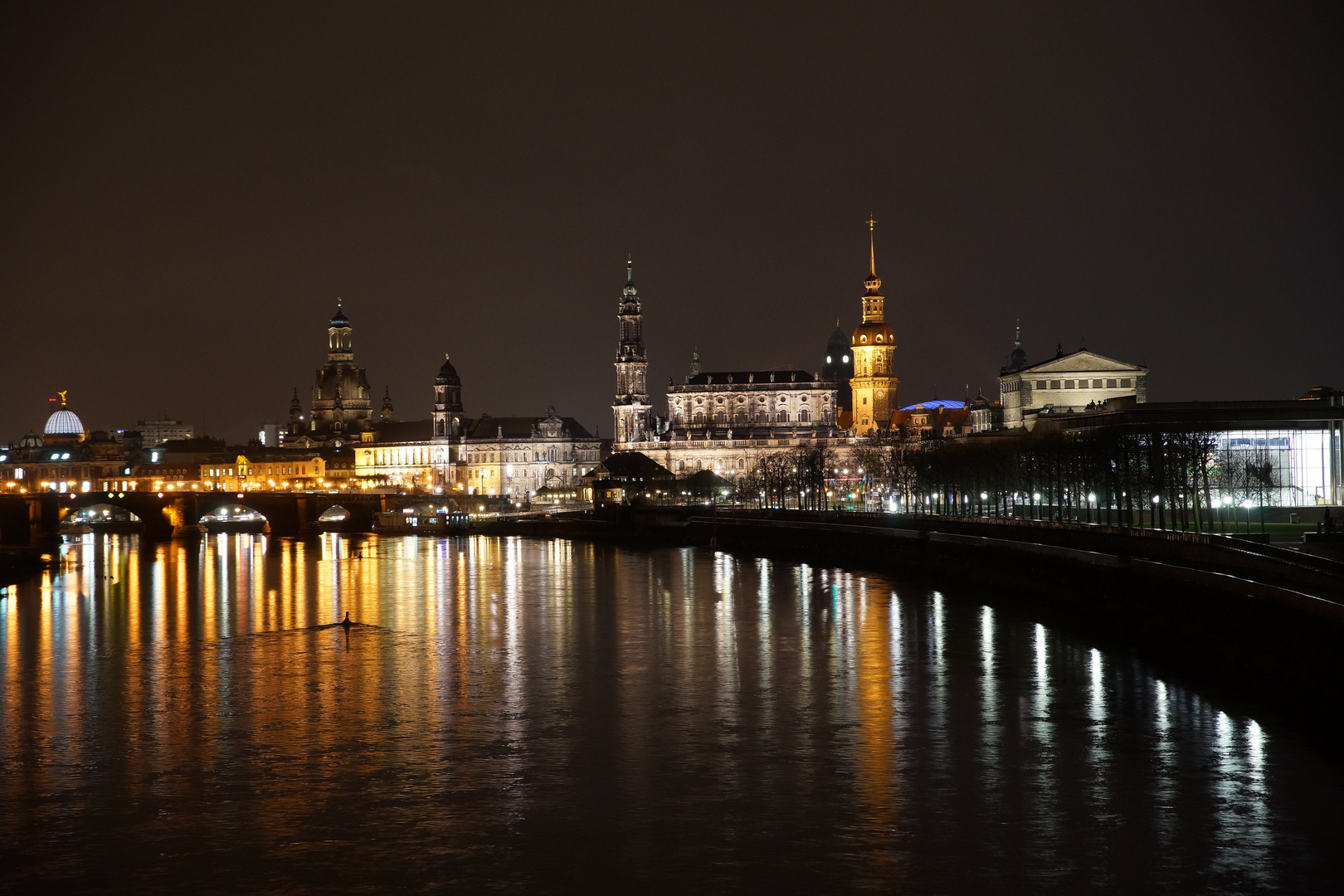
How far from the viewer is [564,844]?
2244cm

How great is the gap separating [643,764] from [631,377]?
5874 inches

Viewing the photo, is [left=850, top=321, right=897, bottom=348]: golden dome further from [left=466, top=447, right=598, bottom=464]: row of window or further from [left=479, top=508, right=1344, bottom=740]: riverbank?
[left=479, top=508, right=1344, bottom=740]: riverbank

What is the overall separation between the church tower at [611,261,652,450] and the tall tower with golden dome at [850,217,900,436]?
2572cm

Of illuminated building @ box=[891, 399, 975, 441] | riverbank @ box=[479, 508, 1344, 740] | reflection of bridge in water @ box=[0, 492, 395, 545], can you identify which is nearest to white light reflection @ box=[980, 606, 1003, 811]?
riverbank @ box=[479, 508, 1344, 740]

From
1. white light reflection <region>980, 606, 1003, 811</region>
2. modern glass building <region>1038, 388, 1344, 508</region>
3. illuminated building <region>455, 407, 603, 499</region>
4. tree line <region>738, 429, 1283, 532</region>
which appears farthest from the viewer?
illuminated building <region>455, 407, 603, 499</region>

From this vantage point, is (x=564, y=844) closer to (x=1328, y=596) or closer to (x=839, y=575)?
(x=1328, y=596)

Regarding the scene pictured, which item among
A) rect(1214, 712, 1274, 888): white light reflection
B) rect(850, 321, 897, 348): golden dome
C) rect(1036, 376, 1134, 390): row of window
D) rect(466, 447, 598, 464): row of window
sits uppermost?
rect(850, 321, 897, 348): golden dome

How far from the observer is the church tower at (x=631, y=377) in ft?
575

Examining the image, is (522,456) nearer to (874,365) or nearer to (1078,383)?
(874,365)

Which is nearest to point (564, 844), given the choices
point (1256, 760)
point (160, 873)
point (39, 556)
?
point (160, 873)

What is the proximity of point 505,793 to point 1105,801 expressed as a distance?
10.3 metres

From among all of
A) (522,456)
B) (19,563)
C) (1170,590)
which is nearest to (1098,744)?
(1170,590)

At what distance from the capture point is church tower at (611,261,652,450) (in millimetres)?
175250

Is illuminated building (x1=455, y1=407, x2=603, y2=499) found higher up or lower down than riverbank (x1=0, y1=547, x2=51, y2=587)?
higher up
